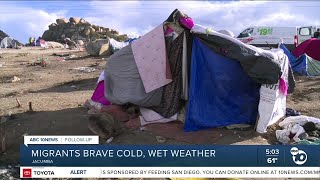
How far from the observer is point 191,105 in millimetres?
6664

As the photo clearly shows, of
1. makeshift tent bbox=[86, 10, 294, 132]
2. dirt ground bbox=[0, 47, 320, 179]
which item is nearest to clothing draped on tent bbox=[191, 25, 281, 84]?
makeshift tent bbox=[86, 10, 294, 132]

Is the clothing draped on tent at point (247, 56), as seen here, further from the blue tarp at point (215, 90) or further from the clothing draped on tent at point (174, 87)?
the clothing draped on tent at point (174, 87)

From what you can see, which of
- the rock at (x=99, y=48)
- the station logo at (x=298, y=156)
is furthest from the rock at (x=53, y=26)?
the station logo at (x=298, y=156)

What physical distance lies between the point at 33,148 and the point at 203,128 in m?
2.81

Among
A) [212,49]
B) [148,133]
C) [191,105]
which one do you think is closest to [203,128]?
[191,105]

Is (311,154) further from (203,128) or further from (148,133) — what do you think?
(148,133)

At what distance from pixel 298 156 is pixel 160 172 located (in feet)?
5.81

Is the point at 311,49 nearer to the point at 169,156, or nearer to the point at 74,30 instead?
the point at 169,156

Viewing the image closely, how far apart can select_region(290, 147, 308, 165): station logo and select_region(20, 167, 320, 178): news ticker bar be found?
18 centimetres

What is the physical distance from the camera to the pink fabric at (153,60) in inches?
270

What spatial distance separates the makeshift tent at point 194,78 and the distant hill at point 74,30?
48.3 meters

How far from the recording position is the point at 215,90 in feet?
22.3

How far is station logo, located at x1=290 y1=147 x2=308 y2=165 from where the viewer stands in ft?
16.3

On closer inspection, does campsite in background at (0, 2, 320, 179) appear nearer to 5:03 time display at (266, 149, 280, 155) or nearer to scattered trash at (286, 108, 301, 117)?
scattered trash at (286, 108, 301, 117)
